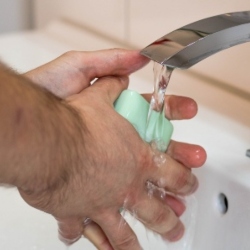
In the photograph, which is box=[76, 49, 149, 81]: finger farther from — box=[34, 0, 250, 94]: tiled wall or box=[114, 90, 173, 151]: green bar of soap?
box=[34, 0, 250, 94]: tiled wall

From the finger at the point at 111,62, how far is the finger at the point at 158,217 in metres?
0.11

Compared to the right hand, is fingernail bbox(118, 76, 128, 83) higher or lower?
higher

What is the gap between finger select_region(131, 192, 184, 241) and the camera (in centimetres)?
53

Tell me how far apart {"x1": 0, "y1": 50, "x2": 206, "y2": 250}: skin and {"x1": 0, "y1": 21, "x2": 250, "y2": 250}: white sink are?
0.08 ft

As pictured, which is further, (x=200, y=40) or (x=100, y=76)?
(x=100, y=76)

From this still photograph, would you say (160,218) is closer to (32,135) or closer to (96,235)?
(96,235)

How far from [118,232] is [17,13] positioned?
52 cm

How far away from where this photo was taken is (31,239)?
2.08 ft

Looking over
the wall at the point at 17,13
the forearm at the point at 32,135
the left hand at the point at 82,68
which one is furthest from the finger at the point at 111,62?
the wall at the point at 17,13

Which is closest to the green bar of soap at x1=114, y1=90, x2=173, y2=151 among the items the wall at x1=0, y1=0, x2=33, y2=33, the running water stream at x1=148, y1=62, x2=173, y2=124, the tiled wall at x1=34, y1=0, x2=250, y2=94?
the running water stream at x1=148, y1=62, x2=173, y2=124

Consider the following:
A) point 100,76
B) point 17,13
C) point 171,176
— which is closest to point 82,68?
point 100,76

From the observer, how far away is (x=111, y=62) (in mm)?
550

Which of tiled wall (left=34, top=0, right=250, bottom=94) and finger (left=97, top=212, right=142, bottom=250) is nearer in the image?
finger (left=97, top=212, right=142, bottom=250)

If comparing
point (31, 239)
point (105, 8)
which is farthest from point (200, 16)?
point (31, 239)
